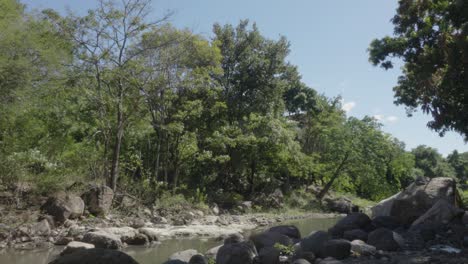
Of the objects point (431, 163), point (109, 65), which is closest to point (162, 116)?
point (109, 65)

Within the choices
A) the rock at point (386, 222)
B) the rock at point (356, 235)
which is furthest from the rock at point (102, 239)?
the rock at point (386, 222)

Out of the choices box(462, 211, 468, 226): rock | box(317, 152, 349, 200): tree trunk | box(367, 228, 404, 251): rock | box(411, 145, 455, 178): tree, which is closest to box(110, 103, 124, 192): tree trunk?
box(367, 228, 404, 251): rock

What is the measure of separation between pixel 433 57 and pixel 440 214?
16.7ft

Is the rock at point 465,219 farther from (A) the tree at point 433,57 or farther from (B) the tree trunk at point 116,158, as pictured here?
(B) the tree trunk at point 116,158

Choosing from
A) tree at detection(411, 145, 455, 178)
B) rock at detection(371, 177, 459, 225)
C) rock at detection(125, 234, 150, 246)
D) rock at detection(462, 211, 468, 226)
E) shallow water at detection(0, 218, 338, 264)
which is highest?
tree at detection(411, 145, 455, 178)

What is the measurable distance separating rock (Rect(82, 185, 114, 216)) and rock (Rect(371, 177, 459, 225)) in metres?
9.72

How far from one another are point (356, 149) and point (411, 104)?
14516mm

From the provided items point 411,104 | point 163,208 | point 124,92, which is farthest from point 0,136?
point 411,104

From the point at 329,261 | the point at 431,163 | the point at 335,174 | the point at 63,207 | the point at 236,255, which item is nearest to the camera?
the point at 329,261

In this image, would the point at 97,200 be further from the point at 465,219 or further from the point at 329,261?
the point at 465,219

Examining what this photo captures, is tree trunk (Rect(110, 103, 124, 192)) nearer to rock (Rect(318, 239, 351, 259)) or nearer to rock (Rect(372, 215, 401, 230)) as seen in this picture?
rock (Rect(372, 215, 401, 230))

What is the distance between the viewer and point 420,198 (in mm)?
12359

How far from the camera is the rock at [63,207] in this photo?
43.0ft

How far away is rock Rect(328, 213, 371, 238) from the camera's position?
445 inches
